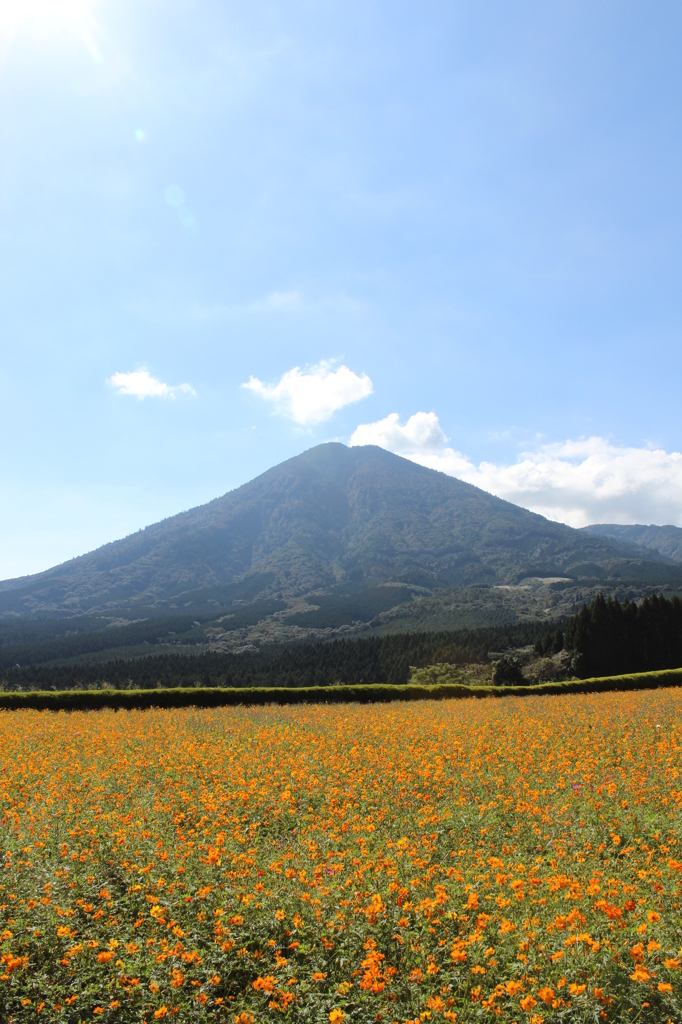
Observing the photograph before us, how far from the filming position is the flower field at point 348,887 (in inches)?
168

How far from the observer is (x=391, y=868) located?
5773 millimetres

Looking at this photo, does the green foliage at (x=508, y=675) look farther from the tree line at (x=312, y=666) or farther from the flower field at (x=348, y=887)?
the flower field at (x=348, y=887)

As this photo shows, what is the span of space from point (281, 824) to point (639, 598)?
629 feet

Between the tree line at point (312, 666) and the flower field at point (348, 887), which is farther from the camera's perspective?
the tree line at point (312, 666)

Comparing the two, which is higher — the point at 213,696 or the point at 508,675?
the point at 213,696

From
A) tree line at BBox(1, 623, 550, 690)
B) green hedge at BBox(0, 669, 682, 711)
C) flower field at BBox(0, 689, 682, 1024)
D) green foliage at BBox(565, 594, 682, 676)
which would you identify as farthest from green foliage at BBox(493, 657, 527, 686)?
flower field at BBox(0, 689, 682, 1024)

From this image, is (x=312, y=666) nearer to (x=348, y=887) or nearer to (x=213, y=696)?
(x=213, y=696)

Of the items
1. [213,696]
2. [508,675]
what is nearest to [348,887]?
[213,696]

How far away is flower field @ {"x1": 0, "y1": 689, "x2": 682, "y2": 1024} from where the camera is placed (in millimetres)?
4273

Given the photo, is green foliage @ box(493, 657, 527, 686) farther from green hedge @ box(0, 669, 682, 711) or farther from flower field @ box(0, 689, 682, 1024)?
flower field @ box(0, 689, 682, 1024)

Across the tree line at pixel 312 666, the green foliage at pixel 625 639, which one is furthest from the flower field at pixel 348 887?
the tree line at pixel 312 666

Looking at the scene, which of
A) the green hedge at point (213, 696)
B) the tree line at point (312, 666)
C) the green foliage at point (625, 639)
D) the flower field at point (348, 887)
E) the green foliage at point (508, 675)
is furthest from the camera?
the tree line at point (312, 666)

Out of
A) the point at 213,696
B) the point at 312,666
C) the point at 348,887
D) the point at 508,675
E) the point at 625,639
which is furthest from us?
the point at 312,666

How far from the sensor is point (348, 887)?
544 cm
